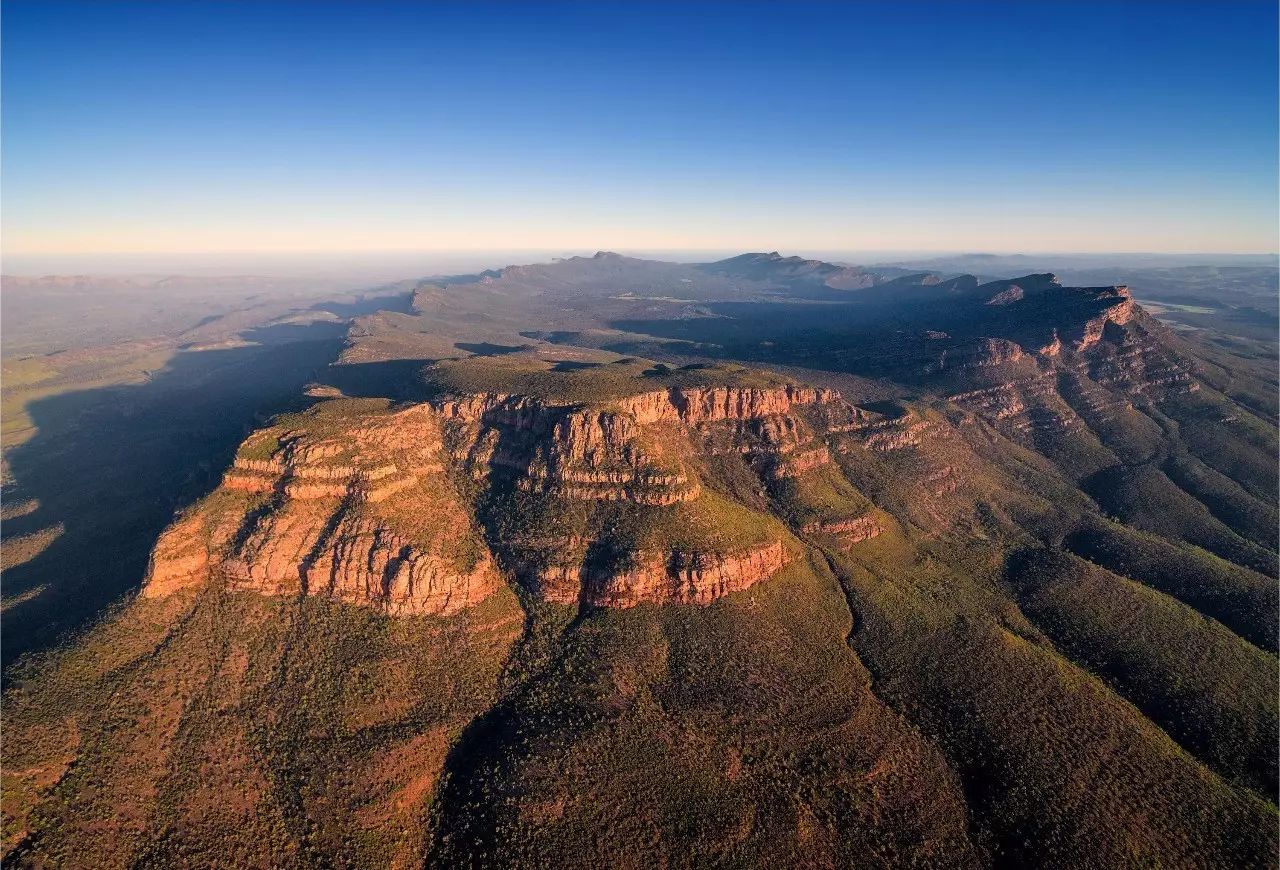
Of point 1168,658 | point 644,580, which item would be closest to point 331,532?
point 644,580

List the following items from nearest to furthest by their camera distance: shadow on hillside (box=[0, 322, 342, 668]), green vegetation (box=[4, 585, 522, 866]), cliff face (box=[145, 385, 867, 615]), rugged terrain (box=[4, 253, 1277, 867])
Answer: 1. green vegetation (box=[4, 585, 522, 866])
2. rugged terrain (box=[4, 253, 1277, 867])
3. cliff face (box=[145, 385, 867, 615])
4. shadow on hillside (box=[0, 322, 342, 668])

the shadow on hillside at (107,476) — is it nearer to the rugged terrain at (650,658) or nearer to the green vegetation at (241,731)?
the green vegetation at (241,731)

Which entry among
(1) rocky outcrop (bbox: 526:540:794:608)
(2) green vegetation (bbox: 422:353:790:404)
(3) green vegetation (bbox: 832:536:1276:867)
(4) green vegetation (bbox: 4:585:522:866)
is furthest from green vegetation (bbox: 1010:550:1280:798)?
(4) green vegetation (bbox: 4:585:522:866)

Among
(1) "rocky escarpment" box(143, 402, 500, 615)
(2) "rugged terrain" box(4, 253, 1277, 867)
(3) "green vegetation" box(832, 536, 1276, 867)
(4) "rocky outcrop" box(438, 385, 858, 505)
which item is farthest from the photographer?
(4) "rocky outcrop" box(438, 385, 858, 505)

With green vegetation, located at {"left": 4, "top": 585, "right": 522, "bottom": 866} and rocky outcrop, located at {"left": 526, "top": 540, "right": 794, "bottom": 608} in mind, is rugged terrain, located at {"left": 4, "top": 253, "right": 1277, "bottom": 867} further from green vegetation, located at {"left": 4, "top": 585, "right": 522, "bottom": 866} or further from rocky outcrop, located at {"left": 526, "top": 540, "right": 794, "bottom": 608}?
rocky outcrop, located at {"left": 526, "top": 540, "right": 794, "bottom": 608}

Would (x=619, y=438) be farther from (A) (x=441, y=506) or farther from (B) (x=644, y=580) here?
(A) (x=441, y=506)
